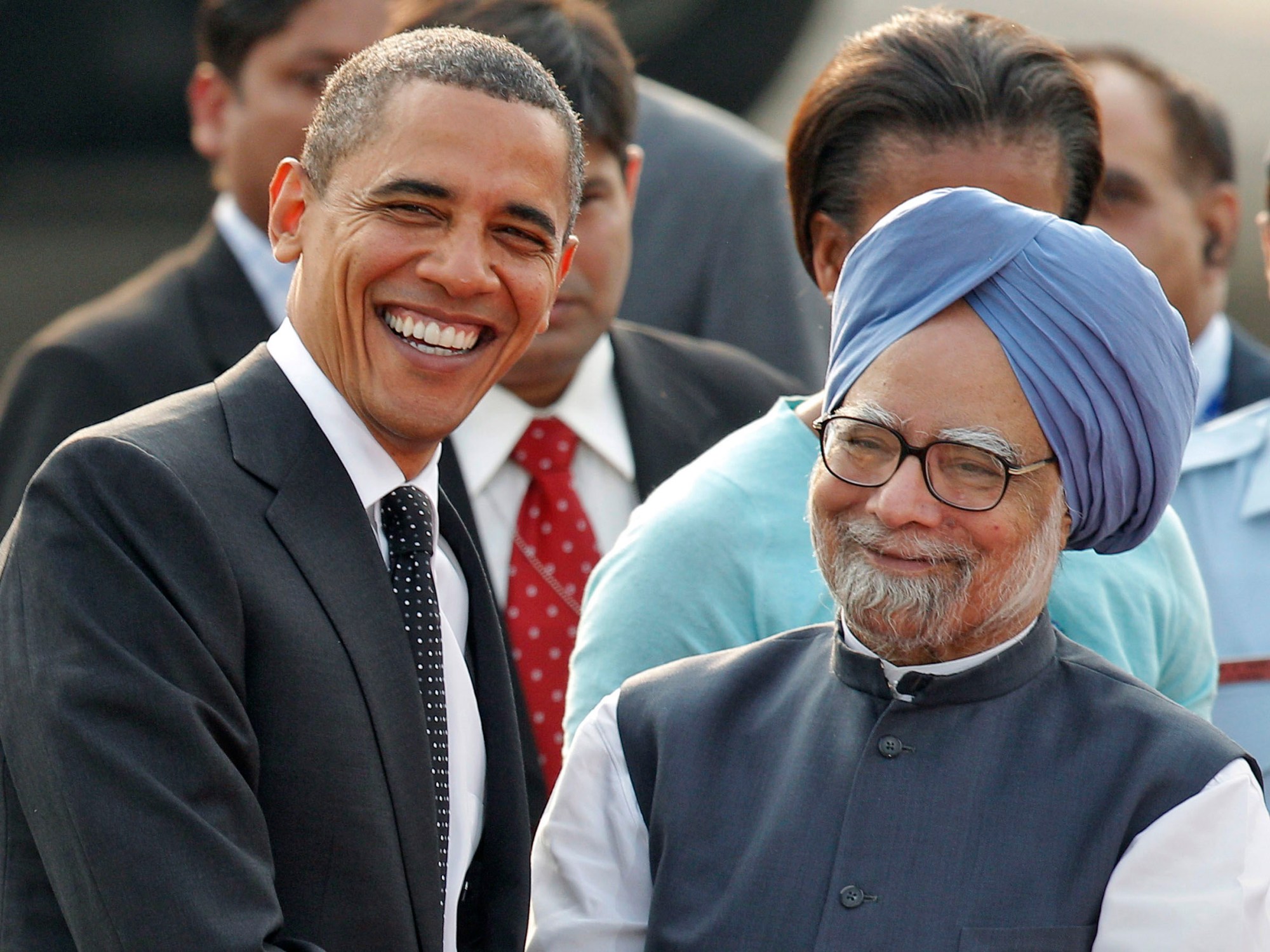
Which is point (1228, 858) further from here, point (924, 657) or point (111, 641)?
point (111, 641)

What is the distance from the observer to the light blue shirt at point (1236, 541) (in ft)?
11.2

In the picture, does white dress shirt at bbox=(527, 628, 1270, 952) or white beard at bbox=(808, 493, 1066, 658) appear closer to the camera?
white dress shirt at bbox=(527, 628, 1270, 952)

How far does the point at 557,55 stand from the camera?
3592 millimetres

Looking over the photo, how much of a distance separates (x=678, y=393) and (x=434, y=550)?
1278 mm

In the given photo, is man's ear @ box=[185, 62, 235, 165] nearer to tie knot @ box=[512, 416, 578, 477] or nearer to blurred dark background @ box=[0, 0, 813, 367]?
Result: tie knot @ box=[512, 416, 578, 477]

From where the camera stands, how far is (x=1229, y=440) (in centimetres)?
374

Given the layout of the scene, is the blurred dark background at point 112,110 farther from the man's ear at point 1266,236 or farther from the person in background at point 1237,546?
the person in background at point 1237,546

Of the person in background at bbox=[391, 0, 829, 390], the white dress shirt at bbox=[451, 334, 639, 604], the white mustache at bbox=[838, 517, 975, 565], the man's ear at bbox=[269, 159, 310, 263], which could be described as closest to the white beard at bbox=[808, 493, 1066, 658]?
the white mustache at bbox=[838, 517, 975, 565]

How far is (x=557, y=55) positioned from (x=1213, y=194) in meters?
2.21

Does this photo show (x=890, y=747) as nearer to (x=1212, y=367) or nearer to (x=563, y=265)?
(x=563, y=265)

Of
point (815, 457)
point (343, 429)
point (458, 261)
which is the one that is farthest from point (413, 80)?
point (815, 457)

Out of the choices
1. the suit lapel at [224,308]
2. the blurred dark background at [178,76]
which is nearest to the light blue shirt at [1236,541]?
the suit lapel at [224,308]

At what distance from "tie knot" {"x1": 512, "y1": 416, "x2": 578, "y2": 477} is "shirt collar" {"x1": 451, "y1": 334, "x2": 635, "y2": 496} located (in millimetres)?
15

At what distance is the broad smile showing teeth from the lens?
2.53 meters
